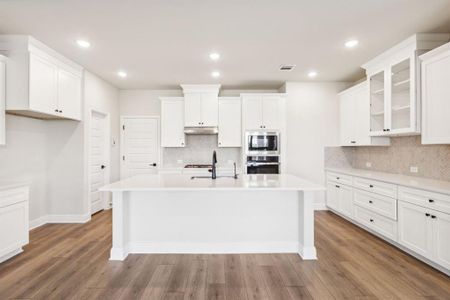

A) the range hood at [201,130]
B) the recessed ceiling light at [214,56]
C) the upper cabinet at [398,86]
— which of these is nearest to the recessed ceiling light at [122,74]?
the range hood at [201,130]

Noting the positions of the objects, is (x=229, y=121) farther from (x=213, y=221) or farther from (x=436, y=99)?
(x=436, y=99)

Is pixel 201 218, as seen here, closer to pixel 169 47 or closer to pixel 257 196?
pixel 257 196

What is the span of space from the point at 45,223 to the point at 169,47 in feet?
11.9

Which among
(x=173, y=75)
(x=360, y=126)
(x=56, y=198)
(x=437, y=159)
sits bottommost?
(x=56, y=198)

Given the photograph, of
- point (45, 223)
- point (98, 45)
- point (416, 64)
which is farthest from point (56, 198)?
point (416, 64)

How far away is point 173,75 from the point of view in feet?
15.4

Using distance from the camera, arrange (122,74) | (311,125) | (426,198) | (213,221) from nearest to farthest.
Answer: (426,198)
(213,221)
(122,74)
(311,125)

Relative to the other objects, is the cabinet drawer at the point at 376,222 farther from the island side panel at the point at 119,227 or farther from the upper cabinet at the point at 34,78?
the upper cabinet at the point at 34,78

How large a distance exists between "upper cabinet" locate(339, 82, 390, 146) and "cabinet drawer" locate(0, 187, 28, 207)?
16.3ft

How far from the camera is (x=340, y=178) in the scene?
4.53 meters

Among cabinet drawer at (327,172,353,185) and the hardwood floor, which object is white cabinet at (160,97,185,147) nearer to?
the hardwood floor

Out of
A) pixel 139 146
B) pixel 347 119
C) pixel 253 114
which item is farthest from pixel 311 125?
pixel 139 146

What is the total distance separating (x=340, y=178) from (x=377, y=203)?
3.52 ft

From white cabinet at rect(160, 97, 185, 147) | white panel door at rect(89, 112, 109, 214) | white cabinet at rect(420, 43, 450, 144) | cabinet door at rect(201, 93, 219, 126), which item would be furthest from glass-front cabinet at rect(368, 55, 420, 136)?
white panel door at rect(89, 112, 109, 214)
